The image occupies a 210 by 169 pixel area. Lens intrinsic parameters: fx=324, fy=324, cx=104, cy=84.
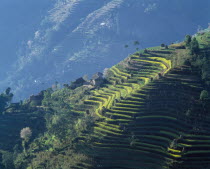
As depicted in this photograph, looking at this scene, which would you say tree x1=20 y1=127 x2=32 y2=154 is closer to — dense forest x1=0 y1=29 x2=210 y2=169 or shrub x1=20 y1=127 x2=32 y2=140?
shrub x1=20 y1=127 x2=32 y2=140

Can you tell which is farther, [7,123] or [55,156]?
[7,123]

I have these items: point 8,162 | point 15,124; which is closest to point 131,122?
point 8,162

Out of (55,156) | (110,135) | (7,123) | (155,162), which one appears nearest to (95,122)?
(110,135)

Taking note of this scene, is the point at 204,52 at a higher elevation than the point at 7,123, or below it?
higher

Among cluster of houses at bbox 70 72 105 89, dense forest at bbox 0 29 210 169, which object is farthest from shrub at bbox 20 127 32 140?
cluster of houses at bbox 70 72 105 89

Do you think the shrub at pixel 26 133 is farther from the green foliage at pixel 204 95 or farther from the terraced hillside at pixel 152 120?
the green foliage at pixel 204 95

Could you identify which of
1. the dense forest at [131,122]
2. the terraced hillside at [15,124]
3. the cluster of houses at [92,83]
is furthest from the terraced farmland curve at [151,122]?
the terraced hillside at [15,124]

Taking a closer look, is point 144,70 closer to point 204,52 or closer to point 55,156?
point 204,52

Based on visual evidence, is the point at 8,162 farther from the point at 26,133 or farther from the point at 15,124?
the point at 15,124

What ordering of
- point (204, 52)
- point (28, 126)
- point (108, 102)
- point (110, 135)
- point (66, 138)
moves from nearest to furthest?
point (110, 135), point (66, 138), point (108, 102), point (204, 52), point (28, 126)
